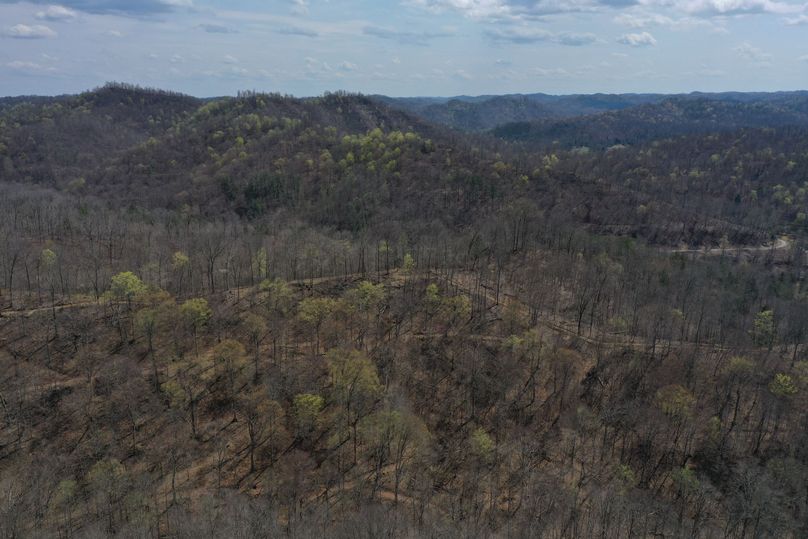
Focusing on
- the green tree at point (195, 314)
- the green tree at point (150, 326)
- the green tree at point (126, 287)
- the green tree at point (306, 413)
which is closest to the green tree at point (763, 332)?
the green tree at point (306, 413)

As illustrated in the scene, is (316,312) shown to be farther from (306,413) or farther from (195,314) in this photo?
(306,413)

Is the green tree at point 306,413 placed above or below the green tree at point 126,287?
below

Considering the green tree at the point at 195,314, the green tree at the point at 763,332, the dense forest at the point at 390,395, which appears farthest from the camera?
the green tree at the point at 763,332

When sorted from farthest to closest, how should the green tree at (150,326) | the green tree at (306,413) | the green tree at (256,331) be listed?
the green tree at (256,331) → the green tree at (150,326) → the green tree at (306,413)

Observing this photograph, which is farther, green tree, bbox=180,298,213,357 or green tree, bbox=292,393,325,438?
green tree, bbox=180,298,213,357

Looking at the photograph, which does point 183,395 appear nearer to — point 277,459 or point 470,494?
point 277,459

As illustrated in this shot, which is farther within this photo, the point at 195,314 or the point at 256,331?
the point at 256,331

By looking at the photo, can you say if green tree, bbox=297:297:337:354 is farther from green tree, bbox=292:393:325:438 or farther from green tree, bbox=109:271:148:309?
green tree, bbox=109:271:148:309

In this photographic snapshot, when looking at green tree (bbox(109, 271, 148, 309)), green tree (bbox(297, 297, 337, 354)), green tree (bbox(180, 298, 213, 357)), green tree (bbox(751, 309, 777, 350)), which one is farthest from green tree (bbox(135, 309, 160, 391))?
green tree (bbox(751, 309, 777, 350))

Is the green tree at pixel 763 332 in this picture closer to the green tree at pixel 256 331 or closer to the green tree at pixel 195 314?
the green tree at pixel 256 331

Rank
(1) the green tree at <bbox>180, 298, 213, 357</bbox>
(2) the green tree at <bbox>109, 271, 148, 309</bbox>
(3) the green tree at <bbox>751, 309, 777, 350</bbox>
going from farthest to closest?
1. (3) the green tree at <bbox>751, 309, 777, 350</bbox>
2. (2) the green tree at <bbox>109, 271, 148, 309</bbox>
3. (1) the green tree at <bbox>180, 298, 213, 357</bbox>

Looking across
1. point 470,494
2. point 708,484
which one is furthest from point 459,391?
point 708,484

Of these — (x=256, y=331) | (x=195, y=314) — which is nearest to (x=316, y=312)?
(x=256, y=331)
